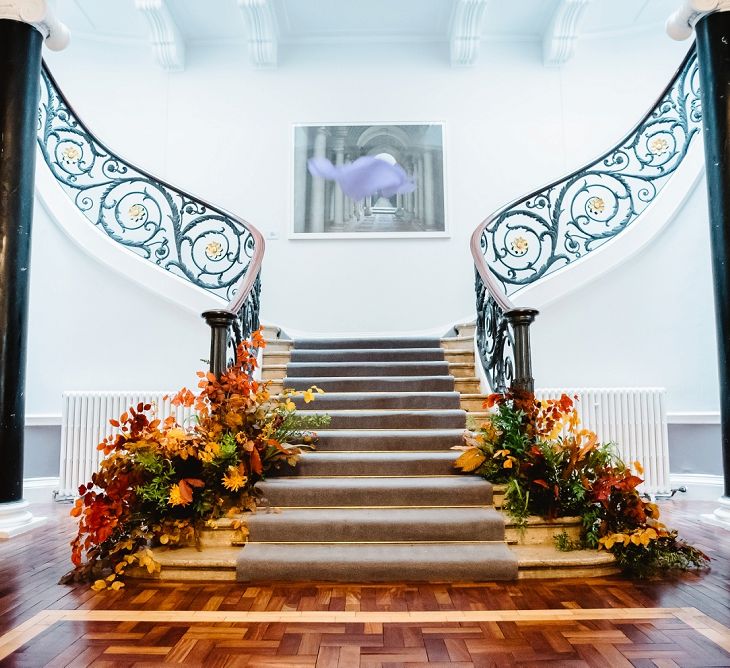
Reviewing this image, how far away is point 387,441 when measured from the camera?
3865mm

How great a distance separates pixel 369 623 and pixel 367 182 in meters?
5.12

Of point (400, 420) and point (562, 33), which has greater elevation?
point (562, 33)

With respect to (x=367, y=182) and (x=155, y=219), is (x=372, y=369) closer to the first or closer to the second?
(x=367, y=182)

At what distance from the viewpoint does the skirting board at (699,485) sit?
16.4ft

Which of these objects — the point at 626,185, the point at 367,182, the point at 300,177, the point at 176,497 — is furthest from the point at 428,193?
the point at 176,497

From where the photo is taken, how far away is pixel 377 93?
6699 mm

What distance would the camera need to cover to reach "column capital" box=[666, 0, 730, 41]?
12.8 ft

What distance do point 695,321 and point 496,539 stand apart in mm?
3457

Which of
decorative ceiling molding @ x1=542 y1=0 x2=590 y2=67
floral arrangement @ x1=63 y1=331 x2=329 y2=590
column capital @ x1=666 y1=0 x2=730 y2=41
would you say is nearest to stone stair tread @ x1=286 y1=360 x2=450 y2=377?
floral arrangement @ x1=63 y1=331 x2=329 y2=590

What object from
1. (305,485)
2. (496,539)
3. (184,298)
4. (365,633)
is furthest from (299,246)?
(365,633)

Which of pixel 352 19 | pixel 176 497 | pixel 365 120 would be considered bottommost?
pixel 176 497

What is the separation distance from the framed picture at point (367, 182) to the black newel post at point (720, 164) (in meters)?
2.94

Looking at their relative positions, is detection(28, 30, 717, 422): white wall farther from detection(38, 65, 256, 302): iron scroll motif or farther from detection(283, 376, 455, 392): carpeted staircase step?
detection(283, 376, 455, 392): carpeted staircase step

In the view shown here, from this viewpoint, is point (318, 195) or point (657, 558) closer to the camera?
point (657, 558)
